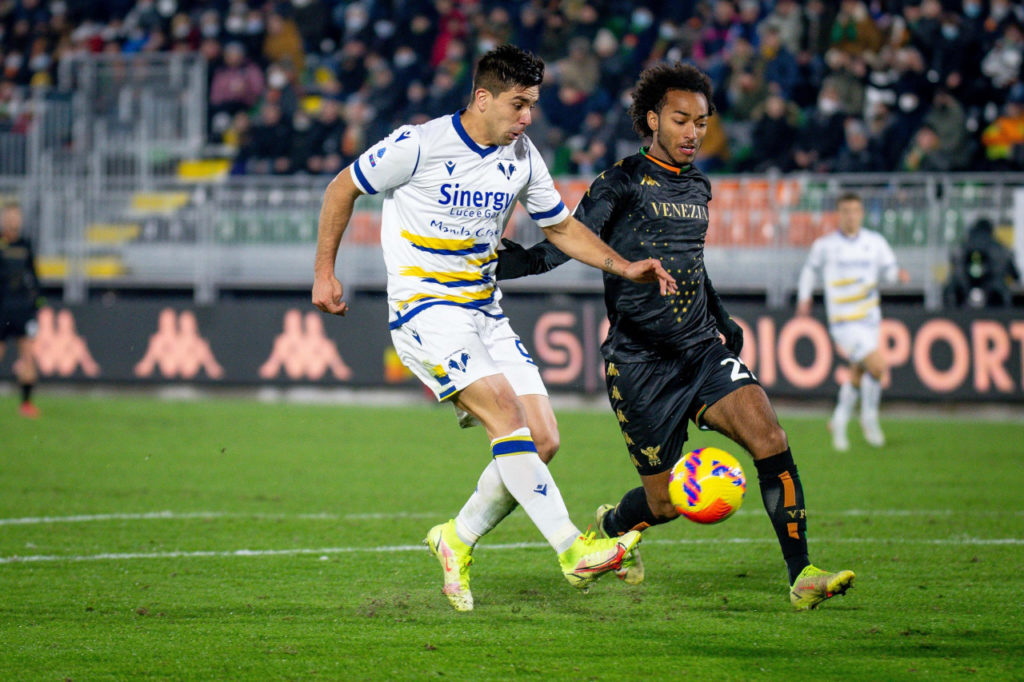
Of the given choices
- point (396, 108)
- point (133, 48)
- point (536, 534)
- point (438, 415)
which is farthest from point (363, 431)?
point (133, 48)

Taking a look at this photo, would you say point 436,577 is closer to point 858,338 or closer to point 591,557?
point 591,557

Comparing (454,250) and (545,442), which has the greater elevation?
(454,250)

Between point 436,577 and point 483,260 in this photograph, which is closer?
point 483,260

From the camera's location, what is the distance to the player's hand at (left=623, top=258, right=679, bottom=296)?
5359 millimetres

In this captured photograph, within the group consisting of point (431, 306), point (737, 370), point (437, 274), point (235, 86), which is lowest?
point (737, 370)

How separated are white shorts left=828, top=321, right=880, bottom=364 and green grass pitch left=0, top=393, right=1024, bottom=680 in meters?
1.20

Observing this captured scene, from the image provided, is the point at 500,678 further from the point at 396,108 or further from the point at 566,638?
the point at 396,108

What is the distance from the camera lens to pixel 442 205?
5586mm

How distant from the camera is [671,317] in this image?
5.95m

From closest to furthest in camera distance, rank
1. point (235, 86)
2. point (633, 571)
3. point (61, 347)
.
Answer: point (633, 571), point (61, 347), point (235, 86)

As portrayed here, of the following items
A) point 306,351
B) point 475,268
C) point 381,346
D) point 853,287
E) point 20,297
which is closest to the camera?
point 475,268

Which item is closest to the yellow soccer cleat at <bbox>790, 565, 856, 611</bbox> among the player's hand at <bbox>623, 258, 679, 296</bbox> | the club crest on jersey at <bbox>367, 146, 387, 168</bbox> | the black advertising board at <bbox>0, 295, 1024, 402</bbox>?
the player's hand at <bbox>623, 258, 679, 296</bbox>

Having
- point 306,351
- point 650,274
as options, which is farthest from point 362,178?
point 306,351

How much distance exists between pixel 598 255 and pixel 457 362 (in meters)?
0.79
